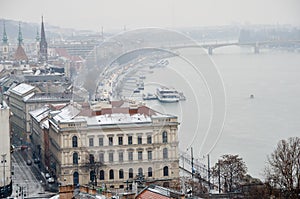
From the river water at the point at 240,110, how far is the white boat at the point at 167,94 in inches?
4.8

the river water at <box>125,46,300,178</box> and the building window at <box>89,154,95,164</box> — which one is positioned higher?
the river water at <box>125,46,300,178</box>

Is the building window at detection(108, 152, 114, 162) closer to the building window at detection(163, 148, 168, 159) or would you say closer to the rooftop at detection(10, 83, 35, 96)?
the building window at detection(163, 148, 168, 159)

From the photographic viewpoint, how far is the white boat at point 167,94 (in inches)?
466

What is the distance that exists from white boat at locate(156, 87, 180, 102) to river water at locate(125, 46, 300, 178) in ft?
0.40

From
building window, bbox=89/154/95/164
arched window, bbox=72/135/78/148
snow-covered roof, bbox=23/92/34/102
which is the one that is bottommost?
building window, bbox=89/154/95/164

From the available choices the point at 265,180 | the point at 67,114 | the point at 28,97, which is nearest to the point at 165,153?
the point at 67,114

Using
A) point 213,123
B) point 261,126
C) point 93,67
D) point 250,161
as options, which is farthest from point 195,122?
point 93,67

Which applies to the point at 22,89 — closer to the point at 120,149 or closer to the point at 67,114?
the point at 67,114

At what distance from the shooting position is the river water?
9.08 m

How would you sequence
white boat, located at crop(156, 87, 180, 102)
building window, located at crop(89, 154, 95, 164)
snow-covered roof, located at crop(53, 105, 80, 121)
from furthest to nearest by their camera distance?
white boat, located at crop(156, 87, 180, 102) < snow-covered roof, located at crop(53, 105, 80, 121) < building window, located at crop(89, 154, 95, 164)

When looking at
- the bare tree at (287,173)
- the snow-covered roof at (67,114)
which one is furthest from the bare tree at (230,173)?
the snow-covered roof at (67,114)

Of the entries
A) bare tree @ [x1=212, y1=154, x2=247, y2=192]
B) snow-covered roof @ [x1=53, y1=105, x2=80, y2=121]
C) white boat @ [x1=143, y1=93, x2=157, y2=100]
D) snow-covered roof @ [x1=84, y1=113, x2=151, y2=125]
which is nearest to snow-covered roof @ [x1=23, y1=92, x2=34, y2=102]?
white boat @ [x1=143, y1=93, x2=157, y2=100]

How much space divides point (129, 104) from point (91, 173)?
0.87 m

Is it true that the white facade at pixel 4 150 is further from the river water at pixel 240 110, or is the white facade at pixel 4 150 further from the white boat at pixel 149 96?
the white boat at pixel 149 96
